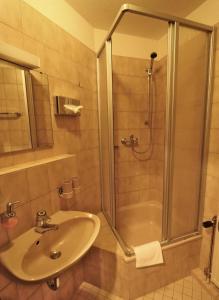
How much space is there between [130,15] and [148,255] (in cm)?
220

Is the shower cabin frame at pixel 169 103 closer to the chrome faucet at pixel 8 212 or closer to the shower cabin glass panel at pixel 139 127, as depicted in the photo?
the shower cabin glass panel at pixel 139 127

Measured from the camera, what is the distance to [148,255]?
4.38ft

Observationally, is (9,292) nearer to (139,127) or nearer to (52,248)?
(52,248)

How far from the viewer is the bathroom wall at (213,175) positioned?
1344 mm

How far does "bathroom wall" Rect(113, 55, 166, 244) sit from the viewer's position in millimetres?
1966

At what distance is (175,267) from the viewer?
1.47 m

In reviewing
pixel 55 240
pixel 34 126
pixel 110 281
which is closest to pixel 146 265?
pixel 110 281

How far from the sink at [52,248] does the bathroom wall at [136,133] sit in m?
0.88

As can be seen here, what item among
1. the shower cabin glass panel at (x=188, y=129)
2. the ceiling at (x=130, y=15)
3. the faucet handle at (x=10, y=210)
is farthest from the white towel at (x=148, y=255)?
the ceiling at (x=130, y=15)

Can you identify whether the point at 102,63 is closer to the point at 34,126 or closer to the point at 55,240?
the point at 34,126

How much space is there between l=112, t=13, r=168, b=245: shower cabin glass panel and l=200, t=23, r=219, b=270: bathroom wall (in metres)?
0.48

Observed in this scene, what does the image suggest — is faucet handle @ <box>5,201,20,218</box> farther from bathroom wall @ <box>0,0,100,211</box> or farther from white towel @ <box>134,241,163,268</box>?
white towel @ <box>134,241,163,268</box>

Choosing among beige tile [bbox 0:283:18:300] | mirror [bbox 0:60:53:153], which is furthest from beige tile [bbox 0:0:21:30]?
beige tile [bbox 0:283:18:300]

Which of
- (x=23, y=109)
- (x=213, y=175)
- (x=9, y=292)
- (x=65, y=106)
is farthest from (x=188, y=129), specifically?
(x=9, y=292)
